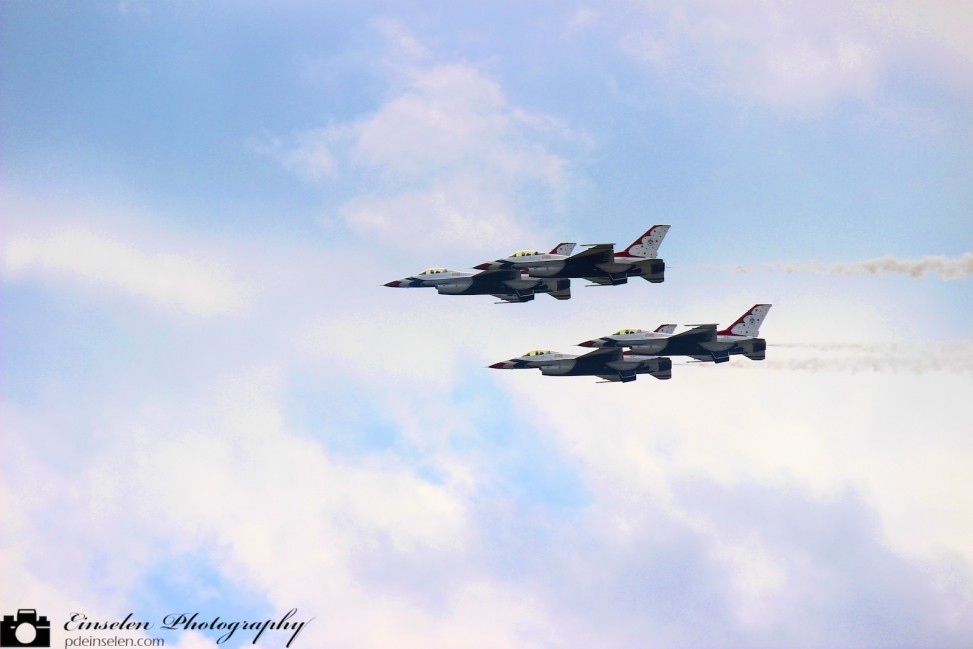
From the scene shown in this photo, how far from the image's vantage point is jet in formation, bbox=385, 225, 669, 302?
178000mm

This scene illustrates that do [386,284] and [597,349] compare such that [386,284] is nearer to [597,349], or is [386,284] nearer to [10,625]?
[597,349]

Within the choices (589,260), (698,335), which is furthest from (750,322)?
A: (589,260)

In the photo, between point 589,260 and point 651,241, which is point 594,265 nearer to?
point 589,260

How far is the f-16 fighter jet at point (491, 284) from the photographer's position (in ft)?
594

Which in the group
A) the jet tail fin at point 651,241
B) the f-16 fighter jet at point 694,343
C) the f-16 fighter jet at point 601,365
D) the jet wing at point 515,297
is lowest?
the f-16 fighter jet at point 601,365

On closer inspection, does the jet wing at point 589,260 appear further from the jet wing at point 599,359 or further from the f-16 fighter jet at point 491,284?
the jet wing at point 599,359

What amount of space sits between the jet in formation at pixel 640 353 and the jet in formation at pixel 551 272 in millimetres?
10055

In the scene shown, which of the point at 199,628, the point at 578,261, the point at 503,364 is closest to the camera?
the point at 199,628

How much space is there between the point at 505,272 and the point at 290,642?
41.4 meters

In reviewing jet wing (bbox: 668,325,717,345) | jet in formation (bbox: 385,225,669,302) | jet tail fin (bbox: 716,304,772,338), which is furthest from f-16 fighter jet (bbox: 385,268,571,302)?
jet tail fin (bbox: 716,304,772,338)

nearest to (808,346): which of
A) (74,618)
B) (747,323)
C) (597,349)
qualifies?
(747,323)

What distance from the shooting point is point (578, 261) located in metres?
179

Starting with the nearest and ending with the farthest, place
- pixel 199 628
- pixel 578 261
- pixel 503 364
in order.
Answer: pixel 199 628, pixel 578 261, pixel 503 364

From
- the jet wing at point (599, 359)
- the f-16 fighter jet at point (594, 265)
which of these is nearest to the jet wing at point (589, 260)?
the f-16 fighter jet at point (594, 265)
